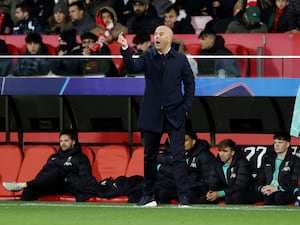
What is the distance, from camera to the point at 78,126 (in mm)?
19125

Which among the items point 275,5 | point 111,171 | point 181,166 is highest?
point 275,5

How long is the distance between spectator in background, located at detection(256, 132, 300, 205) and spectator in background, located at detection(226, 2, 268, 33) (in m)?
3.08

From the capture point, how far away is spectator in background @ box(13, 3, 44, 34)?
67.6ft

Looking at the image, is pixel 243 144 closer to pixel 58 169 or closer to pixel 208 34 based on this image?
pixel 208 34

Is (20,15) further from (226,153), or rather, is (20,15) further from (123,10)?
(226,153)

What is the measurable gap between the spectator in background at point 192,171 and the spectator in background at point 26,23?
4726mm

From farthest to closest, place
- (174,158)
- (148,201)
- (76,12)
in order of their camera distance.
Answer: (76,12)
(148,201)
(174,158)

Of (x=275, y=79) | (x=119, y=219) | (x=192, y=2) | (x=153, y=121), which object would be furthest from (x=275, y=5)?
(x=119, y=219)

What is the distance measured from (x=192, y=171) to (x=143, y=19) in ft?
13.4

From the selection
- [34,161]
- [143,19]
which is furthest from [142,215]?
[143,19]

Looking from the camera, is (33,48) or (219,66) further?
(33,48)

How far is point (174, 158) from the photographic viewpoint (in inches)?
536

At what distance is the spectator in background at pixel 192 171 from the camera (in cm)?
1622

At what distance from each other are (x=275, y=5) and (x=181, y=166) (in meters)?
6.37
